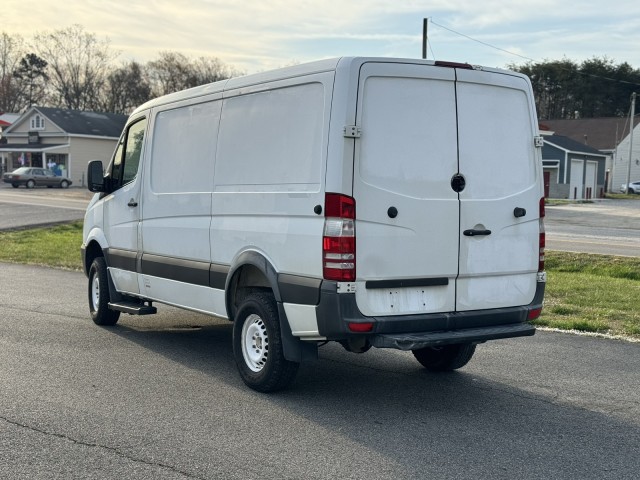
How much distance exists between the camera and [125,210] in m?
8.70

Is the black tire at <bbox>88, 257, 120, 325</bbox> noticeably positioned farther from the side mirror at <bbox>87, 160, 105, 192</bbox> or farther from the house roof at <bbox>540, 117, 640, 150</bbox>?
the house roof at <bbox>540, 117, 640, 150</bbox>

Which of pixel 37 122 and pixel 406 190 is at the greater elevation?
pixel 37 122

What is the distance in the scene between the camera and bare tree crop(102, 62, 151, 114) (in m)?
88.2

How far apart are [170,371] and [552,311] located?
219 inches

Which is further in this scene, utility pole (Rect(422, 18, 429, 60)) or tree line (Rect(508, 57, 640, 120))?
tree line (Rect(508, 57, 640, 120))

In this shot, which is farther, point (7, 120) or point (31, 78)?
point (31, 78)

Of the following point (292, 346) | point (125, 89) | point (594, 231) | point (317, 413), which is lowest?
point (594, 231)

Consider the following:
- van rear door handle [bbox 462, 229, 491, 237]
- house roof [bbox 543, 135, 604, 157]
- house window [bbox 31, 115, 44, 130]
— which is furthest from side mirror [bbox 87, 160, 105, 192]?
house window [bbox 31, 115, 44, 130]

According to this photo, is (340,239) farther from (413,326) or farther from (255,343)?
(255,343)

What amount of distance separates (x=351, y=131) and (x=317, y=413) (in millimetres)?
2119

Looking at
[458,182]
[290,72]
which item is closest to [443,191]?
[458,182]

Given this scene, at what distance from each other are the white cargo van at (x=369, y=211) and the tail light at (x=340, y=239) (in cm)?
1

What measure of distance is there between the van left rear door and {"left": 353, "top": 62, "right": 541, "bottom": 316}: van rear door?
3583 millimetres

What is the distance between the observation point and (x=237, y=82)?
6934 mm
